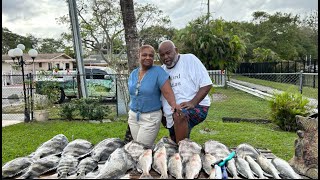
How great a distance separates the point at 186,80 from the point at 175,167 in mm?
1237

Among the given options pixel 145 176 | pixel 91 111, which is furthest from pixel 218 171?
pixel 91 111

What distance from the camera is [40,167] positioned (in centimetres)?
299

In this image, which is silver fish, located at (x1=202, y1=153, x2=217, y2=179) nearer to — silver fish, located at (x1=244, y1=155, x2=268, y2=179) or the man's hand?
silver fish, located at (x1=244, y1=155, x2=268, y2=179)

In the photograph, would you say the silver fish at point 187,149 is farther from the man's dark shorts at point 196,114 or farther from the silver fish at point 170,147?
the man's dark shorts at point 196,114

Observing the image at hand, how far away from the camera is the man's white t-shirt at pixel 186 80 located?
376cm

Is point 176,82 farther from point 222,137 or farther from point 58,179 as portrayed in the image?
point 222,137

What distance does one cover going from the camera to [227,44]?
78.3 feet

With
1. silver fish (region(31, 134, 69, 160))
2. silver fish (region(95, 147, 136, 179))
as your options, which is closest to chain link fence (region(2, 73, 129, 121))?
silver fish (region(31, 134, 69, 160))

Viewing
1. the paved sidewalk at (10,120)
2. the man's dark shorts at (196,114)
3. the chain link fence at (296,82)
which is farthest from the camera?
the chain link fence at (296,82)

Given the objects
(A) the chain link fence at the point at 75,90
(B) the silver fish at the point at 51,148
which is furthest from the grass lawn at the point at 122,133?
(B) the silver fish at the point at 51,148

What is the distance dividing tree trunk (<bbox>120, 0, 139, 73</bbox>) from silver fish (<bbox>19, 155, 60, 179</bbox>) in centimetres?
325

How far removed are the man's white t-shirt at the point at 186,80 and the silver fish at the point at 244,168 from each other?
3.46 feet

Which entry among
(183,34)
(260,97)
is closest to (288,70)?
(183,34)

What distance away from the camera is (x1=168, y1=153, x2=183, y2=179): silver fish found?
2711 millimetres
